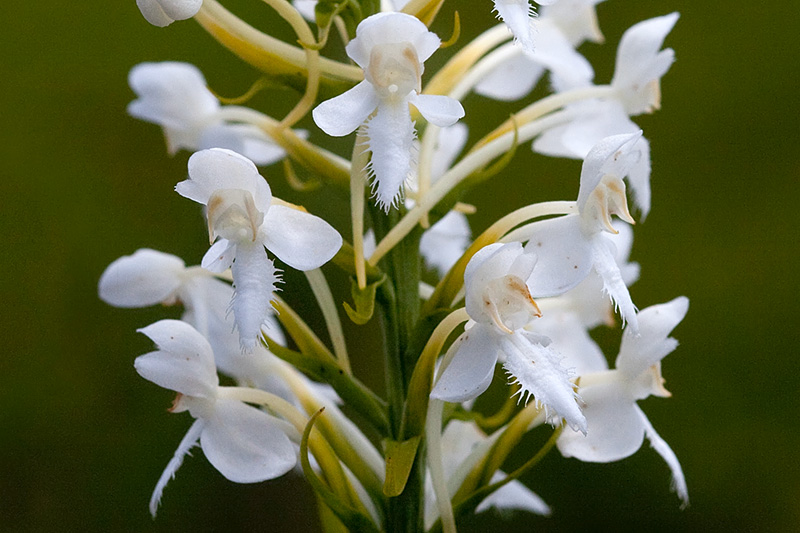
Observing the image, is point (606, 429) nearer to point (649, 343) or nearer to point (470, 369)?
point (649, 343)

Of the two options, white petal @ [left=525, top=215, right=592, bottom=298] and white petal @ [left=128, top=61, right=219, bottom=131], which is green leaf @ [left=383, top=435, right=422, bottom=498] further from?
white petal @ [left=128, top=61, right=219, bottom=131]

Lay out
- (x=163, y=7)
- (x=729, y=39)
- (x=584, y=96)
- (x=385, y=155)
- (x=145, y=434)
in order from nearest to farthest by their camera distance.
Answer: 1. (x=385, y=155)
2. (x=163, y=7)
3. (x=584, y=96)
4. (x=145, y=434)
5. (x=729, y=39)

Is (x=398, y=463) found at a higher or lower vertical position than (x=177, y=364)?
lower

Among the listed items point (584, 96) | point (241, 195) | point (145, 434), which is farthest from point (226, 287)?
point (145, 434)

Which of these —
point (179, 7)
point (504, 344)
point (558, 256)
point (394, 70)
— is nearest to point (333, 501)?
point (504, 344)

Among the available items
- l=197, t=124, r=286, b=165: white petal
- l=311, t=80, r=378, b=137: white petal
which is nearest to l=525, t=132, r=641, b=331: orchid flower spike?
l=311, t=80, r=378, b=137: white petal

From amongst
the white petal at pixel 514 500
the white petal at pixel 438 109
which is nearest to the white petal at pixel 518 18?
the white petal at pixel 438 109

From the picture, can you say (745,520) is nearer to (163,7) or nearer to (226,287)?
(226,287)
